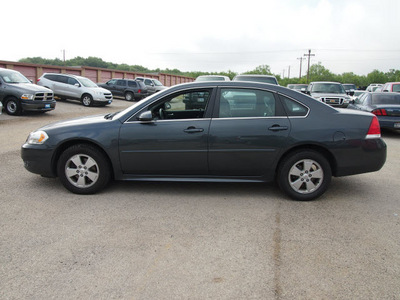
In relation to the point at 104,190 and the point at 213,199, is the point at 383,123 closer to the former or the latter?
the point at 213,199

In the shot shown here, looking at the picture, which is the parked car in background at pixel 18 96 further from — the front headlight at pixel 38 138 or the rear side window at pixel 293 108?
the rear side window at pixel 293 108

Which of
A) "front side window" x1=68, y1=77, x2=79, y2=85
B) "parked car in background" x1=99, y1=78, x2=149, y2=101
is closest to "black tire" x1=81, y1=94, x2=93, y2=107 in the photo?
"front side window" x1=68, y1=77, x2=79, y2=85

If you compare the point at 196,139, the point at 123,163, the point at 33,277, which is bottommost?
the point at 33,277

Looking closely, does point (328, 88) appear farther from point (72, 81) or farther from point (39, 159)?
point (39, 159)

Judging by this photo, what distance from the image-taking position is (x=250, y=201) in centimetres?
489

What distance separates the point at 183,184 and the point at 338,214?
7.64 feet

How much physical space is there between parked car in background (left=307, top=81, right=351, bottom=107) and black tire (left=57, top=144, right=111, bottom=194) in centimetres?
1266

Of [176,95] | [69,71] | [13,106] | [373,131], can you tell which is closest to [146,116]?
Result: [176,95]

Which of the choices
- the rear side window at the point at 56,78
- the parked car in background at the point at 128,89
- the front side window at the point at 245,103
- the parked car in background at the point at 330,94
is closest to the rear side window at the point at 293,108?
the front side window at the point at 245,103

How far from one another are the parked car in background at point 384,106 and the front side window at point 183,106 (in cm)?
796

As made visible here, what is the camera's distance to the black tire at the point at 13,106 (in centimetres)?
1449

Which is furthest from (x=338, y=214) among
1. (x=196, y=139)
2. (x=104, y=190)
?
(x=104, y=190)

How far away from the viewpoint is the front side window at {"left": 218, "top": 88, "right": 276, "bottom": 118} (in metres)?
4.96

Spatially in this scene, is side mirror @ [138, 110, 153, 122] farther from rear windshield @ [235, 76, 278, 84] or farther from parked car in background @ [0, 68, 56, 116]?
parked car in background @ [0, 68, 56, 116]
